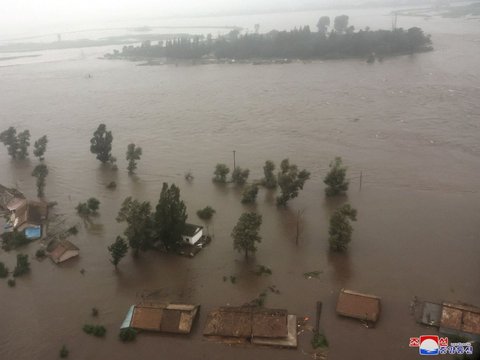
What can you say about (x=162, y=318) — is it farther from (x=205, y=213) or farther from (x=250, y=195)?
(x=250, y=195)

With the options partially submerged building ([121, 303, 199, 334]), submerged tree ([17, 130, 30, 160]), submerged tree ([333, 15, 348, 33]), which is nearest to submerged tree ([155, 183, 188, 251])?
partially submerged building ([121, 303, 199, 334])

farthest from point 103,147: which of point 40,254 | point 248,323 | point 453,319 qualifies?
point 453,319

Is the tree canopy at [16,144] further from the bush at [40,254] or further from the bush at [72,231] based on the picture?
the bush at [40,254]

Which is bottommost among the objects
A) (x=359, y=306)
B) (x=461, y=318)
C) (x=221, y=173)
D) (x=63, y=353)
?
(x=63, y=353)

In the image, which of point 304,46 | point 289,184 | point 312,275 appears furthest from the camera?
point 304,46

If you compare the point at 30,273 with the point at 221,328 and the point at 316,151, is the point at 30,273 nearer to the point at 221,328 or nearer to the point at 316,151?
the point at 221,328

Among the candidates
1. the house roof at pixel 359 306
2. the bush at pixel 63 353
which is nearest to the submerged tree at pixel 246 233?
the house roof at pixel 359 306

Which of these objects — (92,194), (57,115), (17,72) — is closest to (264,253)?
(92,194)
